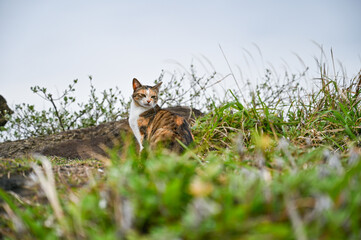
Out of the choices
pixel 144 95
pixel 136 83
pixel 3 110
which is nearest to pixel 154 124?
pixel 144 95

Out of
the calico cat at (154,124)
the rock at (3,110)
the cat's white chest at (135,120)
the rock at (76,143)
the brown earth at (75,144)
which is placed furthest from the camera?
the rock at (3,110)

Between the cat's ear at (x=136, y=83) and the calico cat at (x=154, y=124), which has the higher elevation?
the cat's ear at (x=136, y=83)

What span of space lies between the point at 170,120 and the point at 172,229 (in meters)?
2.69

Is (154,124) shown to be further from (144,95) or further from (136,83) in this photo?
(136,83)

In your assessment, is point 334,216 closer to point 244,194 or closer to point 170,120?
point 244,194

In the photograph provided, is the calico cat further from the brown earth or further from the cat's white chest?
the brown earth

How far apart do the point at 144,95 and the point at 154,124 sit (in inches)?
30.9

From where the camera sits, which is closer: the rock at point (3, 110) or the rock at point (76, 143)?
the rock at point (76, 143)

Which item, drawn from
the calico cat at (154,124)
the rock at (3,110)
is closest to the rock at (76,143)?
the calico cat at (154,124)

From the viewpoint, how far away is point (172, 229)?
0.92 metres

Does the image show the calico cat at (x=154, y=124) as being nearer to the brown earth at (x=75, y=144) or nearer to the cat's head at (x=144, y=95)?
the cat's head at (x=144, y=95)

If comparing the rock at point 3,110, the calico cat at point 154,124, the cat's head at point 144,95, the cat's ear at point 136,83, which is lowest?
the calico cat at point 154,124

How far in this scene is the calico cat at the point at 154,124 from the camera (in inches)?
124

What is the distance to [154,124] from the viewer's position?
156 inches
